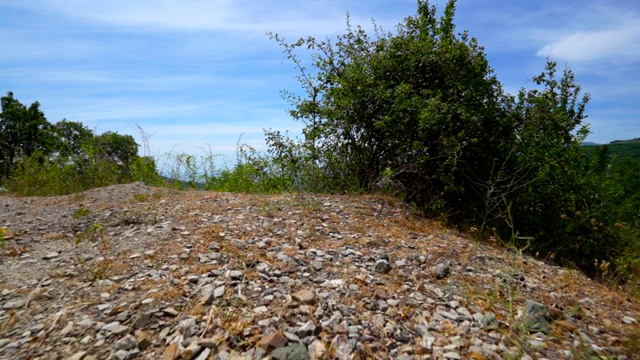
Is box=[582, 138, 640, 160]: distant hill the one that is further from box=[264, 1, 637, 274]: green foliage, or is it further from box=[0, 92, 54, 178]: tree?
box=[0, 92, 54, 178]: tree

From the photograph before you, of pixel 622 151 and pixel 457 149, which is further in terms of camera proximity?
pixel 622 151

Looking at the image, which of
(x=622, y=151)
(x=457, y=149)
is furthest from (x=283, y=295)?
(x=622, y=151)

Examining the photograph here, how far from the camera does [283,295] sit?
9.56ft

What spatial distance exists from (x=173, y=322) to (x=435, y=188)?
4.56 m

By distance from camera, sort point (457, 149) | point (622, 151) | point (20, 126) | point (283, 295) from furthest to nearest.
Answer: point (20, 126) < point (622, 151) < point (457, 149) < point (283, 295)

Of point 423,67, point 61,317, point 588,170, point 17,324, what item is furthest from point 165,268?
point 588,170

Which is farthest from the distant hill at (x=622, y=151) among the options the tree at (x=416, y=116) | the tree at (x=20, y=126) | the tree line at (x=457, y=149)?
the tree at (x=20, y=126)

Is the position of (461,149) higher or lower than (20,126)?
lower

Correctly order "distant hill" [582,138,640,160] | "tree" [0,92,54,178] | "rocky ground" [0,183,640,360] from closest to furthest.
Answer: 1. "rocky ground" [0,183,640,360]
2. "distant hill" [582,138,640,160]
3. "tree" [0,92,54,178]

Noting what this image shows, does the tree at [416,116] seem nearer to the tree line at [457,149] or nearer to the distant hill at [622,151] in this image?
the tree line at [457,149]

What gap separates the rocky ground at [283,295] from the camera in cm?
244

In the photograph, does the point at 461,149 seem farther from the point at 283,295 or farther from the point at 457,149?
the point at 283,295

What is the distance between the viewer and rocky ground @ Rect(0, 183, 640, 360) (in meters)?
2.44

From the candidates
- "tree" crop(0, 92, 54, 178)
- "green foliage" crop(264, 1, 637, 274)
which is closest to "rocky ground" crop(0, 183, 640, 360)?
"green foliage" crop(264, 1, 637, 274)
